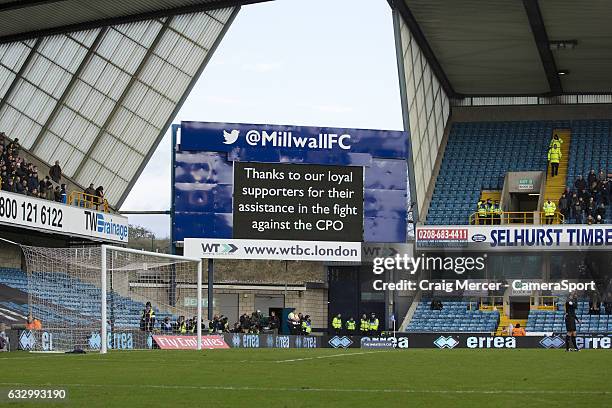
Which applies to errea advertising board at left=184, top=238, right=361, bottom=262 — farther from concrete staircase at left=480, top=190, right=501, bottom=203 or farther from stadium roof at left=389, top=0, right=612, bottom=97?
concrete staircase at left=480, top=190, right=501, bottom=203

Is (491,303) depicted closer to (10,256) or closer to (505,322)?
(505,322)

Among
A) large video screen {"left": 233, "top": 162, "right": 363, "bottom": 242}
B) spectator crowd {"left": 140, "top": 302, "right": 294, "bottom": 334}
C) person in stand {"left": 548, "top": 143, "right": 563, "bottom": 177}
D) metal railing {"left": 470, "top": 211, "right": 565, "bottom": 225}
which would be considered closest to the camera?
spectator crowd {"left": 140, "top": 302, "right": 294, "bottom": 334}

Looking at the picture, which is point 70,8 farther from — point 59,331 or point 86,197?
point 59,331

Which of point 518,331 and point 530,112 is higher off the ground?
point 530,112

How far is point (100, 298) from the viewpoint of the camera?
32906 millimetres

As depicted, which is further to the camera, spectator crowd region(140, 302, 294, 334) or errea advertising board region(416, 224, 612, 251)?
errea advertising board region(416, 224, 612, 251)

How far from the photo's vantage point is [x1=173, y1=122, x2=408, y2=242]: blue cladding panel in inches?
1797

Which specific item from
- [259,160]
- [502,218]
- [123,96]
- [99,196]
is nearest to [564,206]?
[502,218]

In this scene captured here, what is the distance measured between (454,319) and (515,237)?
479cm

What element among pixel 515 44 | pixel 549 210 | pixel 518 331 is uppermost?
pixel 515 44

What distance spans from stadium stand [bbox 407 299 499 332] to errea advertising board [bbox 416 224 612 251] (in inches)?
111

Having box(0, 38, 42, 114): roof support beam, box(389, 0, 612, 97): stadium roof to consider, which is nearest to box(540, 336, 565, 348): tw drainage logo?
box(389, 0, 612, 97): stadium roof

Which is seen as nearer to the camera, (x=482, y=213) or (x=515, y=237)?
(x=515, y=237)

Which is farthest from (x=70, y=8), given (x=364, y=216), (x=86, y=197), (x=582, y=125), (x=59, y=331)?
(x=582, y=125)
